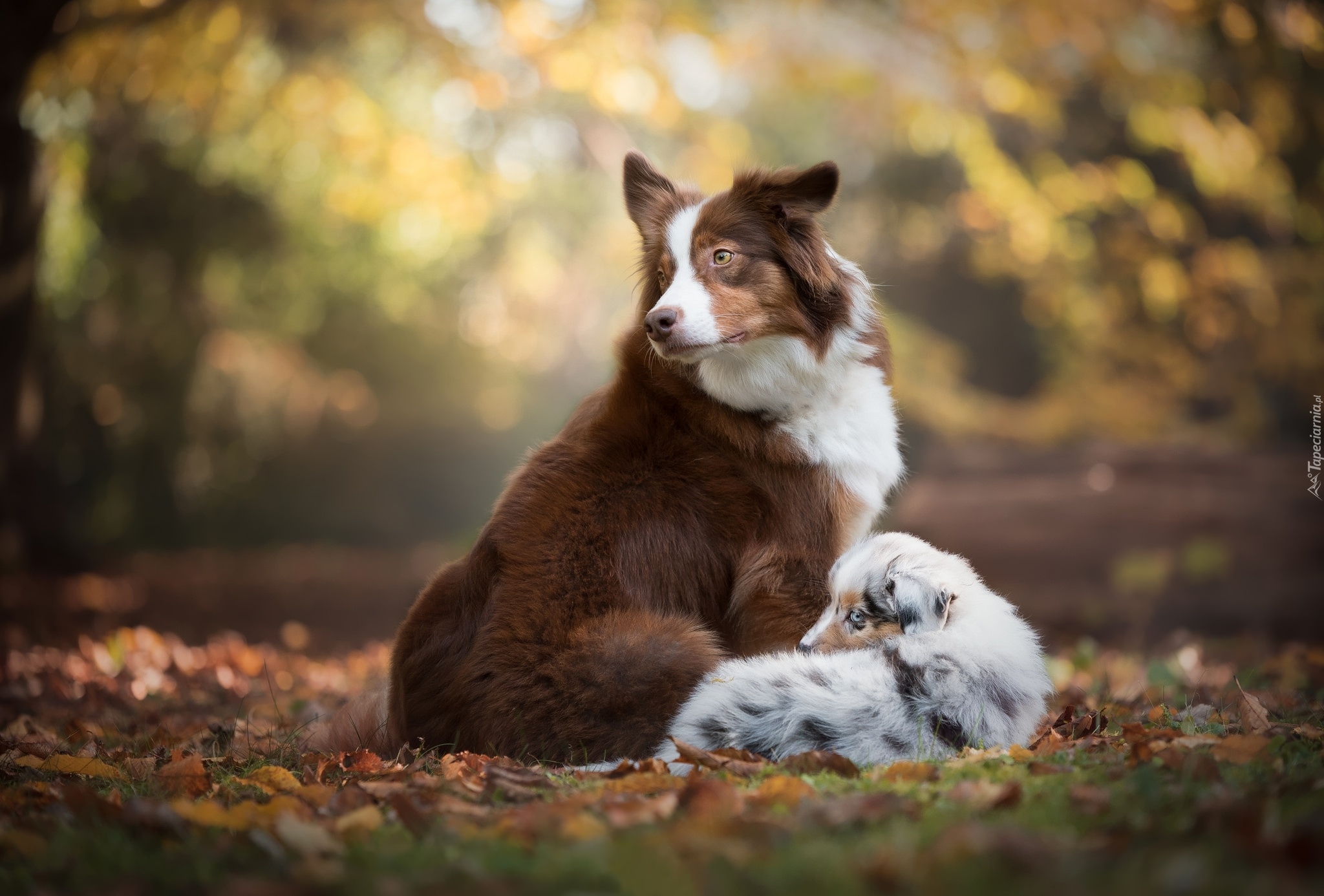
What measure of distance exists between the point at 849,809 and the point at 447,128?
14.0 meters

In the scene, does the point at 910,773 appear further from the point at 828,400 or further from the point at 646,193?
the point at 646,193

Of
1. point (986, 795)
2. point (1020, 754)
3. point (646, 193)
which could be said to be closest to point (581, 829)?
point (986, 795)

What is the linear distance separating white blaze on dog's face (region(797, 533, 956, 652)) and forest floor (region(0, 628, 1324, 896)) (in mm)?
569

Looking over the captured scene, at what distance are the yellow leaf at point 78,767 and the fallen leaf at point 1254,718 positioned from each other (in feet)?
13.6

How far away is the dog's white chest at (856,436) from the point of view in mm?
4230

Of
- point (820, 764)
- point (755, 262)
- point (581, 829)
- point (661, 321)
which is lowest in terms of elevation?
point (820, 764)

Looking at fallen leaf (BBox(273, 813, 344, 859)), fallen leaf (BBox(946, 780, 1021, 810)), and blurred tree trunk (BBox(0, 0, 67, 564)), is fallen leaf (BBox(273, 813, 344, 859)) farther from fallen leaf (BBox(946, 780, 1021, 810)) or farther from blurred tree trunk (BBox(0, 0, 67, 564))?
blurred tree trunk (BBox(0, 0, 67, 564))

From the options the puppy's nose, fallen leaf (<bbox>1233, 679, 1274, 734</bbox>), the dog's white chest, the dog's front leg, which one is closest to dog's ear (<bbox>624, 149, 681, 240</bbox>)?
Result: the puppy's nose

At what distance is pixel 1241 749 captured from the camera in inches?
121

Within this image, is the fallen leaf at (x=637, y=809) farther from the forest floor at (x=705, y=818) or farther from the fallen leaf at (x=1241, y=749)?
the fallen leaf at (x=1241, y=749)

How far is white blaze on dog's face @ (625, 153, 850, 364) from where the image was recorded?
13.9 feet

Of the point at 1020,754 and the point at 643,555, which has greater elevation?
the point at 643,555

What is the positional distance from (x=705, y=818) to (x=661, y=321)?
2.03 metres

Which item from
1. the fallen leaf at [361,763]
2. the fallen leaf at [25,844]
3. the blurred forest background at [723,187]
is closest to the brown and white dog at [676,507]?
the fallen leaf at [361,763]
